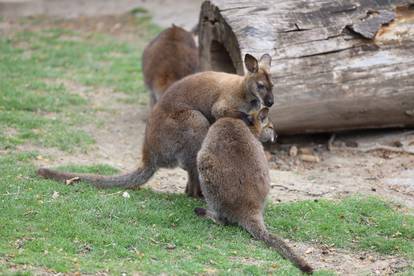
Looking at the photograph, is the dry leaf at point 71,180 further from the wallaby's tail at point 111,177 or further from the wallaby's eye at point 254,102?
the wallaby's eye at point 254,102

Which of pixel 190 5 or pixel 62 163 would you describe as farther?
pixel 190 5

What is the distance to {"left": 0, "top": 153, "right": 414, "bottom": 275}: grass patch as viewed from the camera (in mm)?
6285

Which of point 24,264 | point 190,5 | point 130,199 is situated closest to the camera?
point 24,264

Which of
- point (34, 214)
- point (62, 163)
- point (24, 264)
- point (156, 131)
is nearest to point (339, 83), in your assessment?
point (156, 131)

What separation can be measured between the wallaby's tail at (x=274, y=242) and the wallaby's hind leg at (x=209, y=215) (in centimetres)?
24

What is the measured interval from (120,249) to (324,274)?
1618 millimetres

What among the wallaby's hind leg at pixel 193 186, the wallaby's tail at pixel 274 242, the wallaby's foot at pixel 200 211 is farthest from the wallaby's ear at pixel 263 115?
the wallaby's tail at pixel 274 242

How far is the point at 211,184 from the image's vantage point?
7148 millimetres

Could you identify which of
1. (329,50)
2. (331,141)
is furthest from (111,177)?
(331,141)

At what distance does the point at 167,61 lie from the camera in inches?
408

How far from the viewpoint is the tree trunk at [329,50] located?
9.02 m

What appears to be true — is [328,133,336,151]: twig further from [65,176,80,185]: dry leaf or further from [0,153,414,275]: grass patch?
[65,176,80,185]: dry leaf

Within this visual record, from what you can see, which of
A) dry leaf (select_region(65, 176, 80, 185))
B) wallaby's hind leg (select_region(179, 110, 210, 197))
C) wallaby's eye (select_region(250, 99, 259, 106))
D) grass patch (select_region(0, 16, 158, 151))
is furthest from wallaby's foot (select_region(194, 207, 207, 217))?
grass patch (select_region(0, 16, 158, 151))

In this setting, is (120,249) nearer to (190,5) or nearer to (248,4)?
(248,4)
